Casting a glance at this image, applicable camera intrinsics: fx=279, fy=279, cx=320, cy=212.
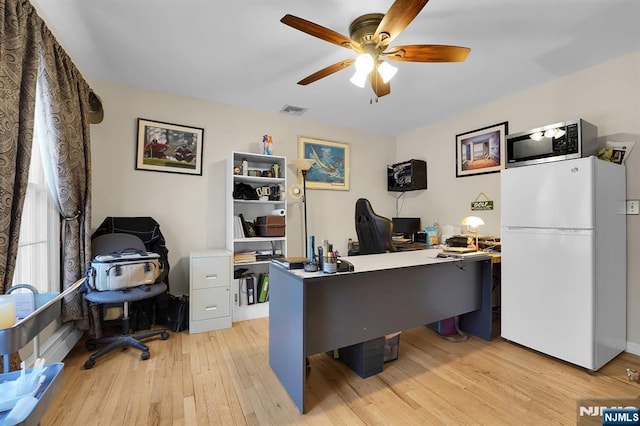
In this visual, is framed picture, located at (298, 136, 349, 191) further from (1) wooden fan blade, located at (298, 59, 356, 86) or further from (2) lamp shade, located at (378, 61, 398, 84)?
(2) lamp shade, located at (378, 61, 398, 84)

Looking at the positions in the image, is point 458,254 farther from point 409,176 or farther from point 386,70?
point 409,176

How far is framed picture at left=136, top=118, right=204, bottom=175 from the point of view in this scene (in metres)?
2.93

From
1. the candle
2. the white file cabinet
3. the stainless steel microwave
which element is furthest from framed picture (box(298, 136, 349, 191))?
the candle

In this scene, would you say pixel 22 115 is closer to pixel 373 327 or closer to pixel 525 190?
pixel 373 327

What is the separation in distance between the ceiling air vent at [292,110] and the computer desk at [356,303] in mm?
2129

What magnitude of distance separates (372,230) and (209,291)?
169 centimetres

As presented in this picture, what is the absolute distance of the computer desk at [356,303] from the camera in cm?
167

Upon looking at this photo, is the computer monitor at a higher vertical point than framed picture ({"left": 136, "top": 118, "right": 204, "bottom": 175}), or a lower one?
lower

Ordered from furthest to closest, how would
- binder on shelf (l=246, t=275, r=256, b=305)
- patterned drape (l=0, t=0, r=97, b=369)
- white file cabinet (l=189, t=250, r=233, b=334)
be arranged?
1. binder on shelf (l=246, t=275, r=256, b=305)
2. white file cabinet (l=189, t=250, r=233, b=334)
3. patterned drape (l=0, t=0, r=97, b=369)

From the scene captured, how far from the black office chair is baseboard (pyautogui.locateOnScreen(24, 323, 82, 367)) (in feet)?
8.21

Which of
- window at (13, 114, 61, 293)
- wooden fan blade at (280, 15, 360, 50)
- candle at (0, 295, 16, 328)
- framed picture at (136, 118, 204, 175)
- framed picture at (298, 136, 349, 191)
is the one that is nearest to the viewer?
candle at (0, 295, 16, 328)

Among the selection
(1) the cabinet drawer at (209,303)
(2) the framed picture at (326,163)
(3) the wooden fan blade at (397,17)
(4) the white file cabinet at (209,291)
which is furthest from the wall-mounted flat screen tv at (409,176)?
(1) the cabinet drawer at (209,303)

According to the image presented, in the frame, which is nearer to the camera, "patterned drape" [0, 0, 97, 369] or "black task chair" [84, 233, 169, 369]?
"patterned drape" [0, 0, 97, 369]

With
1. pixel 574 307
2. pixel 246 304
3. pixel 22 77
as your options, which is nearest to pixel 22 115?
pixel 22 77
